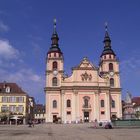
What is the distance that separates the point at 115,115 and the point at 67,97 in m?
14.7

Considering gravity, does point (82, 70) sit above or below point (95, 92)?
above

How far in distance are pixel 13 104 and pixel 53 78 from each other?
14.5 metres

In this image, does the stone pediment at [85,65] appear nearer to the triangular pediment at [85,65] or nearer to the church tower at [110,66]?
the triangular pediment at [85,65]

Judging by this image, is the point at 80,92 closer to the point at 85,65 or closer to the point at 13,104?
the point at 85,65

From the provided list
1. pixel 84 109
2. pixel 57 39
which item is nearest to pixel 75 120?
pixel 84 109

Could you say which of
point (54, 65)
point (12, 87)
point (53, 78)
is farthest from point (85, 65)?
point (12, 87)

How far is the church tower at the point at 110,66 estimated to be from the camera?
94.6m

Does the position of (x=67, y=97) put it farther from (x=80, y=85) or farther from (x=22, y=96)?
(x=22, y=96)

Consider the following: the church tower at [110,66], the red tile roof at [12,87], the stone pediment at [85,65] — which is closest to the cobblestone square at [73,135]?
the red tile roof at [12,87]

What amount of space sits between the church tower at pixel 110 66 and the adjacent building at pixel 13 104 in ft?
83.1

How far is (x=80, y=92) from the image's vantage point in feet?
298

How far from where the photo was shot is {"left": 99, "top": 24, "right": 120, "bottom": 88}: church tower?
94625 mm

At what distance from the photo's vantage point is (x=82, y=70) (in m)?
92.5

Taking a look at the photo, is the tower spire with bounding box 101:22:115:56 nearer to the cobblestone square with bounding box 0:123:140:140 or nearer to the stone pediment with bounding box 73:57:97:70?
the stone pediment with bounding box 73:57:97:70
